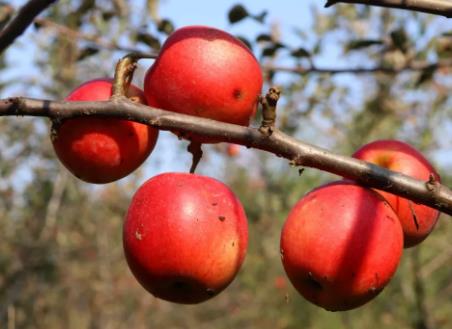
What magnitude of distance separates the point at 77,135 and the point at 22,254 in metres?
3.21

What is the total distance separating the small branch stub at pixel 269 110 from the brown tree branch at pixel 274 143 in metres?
0.01

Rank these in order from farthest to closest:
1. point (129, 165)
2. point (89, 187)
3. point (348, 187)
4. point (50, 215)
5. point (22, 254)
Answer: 1. point (89, 187)
2. point (50, 215)
3. point (22, 254)
4. point (129, 165)
5. point (348, 187)

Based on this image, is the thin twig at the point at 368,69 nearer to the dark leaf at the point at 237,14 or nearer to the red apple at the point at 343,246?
the dark leaf at the point at 237,14

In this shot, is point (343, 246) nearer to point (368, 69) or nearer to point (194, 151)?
point (194, 151)

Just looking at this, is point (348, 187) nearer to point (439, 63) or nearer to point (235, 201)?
point (235, 201)

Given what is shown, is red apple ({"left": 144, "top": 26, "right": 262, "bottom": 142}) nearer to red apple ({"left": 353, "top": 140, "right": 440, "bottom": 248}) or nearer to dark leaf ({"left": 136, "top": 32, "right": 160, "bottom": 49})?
red apple ({"left": 353, "top": 140, "right": 440, "bottom": 248})

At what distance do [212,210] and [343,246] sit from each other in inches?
10.8

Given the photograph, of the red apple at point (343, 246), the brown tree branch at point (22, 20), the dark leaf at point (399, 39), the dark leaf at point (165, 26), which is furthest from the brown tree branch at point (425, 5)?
the dark leaf at point (165, 26)

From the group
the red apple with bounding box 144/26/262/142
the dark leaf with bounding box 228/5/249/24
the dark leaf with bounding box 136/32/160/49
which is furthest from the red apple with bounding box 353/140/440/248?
the dark leaf with bounding box 136/32/160/49

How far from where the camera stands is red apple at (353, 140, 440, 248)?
1.41 meters

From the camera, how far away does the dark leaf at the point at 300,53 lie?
2555 millimetres

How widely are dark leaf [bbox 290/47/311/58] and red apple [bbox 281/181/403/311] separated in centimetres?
135

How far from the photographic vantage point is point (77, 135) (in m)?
1.37

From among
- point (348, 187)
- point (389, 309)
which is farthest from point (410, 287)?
point (348, 187)
